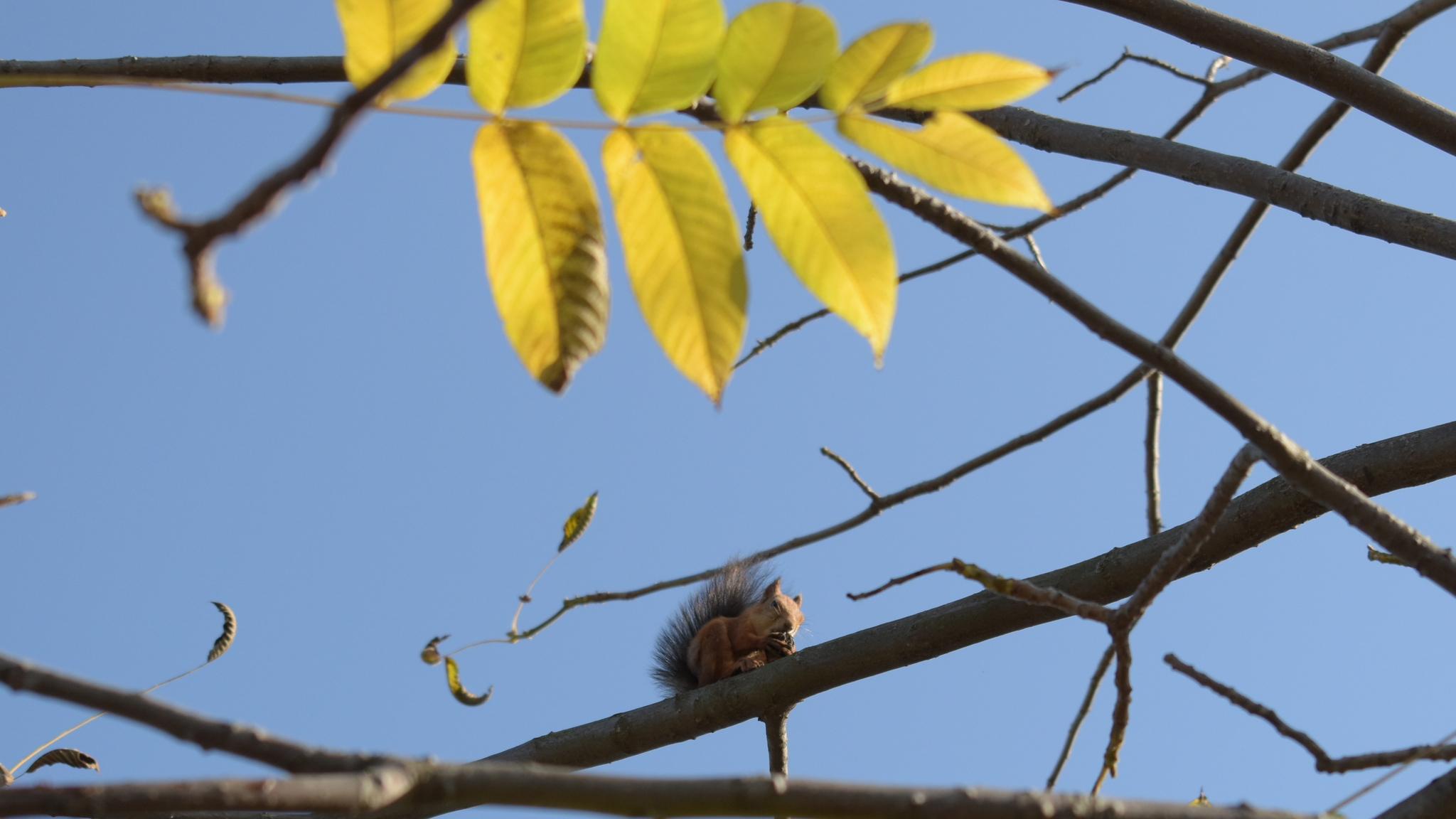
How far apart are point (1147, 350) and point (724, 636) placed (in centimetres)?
323

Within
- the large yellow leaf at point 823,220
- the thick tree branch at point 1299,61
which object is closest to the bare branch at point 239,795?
the large yellow leaf at point 823,220

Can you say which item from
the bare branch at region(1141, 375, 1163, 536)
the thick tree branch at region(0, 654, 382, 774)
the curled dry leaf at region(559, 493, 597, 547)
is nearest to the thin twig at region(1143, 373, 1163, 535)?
the bare branch at region(1141, 375, 1163, 536)

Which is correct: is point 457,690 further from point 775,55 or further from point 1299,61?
point 1299,61

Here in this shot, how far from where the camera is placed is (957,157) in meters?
1.12

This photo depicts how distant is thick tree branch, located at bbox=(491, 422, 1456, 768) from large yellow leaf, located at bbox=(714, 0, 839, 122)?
4.37 ft

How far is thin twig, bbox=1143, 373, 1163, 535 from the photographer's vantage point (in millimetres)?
3266

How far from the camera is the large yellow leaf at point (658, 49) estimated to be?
1.04 meters

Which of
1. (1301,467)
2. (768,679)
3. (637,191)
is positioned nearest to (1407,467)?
(1301,467)

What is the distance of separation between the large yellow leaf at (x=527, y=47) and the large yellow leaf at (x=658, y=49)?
0.12 ft

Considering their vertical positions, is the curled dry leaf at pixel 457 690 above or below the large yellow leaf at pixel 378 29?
below

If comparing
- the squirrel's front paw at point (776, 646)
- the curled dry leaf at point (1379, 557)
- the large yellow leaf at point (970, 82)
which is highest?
the squirrel's front paw at point (776, 646)

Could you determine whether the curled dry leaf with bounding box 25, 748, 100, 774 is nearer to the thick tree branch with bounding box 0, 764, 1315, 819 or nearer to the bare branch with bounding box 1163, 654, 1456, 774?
the thick tree branch with bounding box 0, 764, 1315, 819

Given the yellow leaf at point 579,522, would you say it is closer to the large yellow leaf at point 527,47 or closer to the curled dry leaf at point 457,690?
the curled dry leaf at point 457,690

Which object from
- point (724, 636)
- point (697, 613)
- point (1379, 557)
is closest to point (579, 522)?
point (1379, 557)
